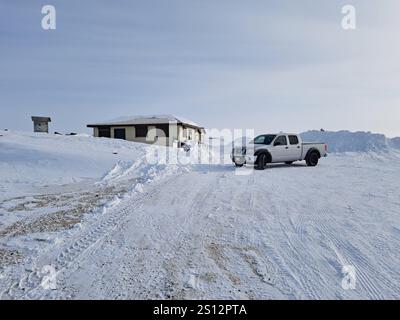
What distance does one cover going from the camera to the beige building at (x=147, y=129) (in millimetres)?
32062

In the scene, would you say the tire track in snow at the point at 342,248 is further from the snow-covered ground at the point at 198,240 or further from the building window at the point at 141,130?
the building window at the point at 141,130

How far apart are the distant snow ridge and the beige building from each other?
16.3 m

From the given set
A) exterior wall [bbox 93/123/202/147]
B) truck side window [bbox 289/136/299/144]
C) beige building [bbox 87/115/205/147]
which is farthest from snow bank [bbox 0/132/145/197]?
beige building [bbox 87/115/205/147]

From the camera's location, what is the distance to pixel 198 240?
4801mm

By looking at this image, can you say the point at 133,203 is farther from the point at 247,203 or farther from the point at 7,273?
the point at 7,273

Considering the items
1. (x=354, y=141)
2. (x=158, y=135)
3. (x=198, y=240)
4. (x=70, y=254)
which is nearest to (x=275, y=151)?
(x=198, y=240)

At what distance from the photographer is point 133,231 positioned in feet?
17.1

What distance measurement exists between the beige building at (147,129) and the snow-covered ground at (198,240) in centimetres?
2288

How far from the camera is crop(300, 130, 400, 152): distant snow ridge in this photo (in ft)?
82.6

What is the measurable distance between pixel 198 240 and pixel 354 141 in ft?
96.8

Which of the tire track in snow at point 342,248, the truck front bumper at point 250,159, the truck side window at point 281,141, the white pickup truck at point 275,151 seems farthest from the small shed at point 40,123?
the tire track in snow at point 342,248

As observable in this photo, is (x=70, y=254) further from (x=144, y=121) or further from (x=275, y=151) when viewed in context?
(x=144, y=121)

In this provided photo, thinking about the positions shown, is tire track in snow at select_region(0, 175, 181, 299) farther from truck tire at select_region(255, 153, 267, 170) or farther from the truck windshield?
the truck windshield
